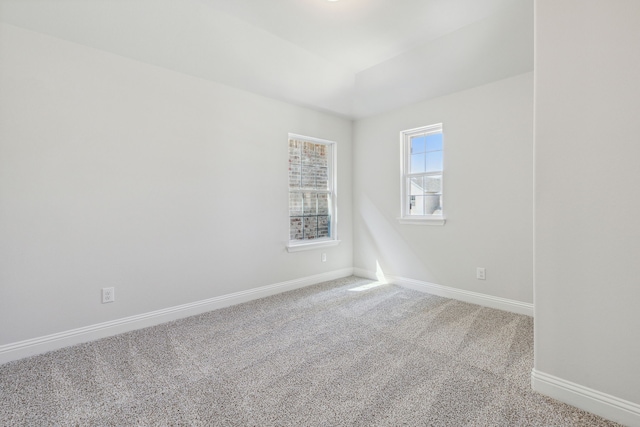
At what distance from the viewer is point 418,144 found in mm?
3709

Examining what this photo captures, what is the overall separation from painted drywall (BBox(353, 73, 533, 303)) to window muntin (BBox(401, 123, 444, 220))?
104 millimetres

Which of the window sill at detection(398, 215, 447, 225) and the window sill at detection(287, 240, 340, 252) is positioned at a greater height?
the window sill at detection(398, 215, 447, 225)

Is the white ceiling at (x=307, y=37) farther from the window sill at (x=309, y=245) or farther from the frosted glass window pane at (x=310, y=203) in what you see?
the window sill at (x=309, y=245)

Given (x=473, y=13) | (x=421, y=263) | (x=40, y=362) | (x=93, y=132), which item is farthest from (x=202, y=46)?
(x=421, y=263)

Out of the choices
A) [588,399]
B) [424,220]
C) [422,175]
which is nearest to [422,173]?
[422,175]

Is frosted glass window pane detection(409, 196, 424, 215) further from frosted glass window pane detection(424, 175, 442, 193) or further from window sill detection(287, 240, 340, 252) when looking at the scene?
window sill detection(287, 240, 340, 252)

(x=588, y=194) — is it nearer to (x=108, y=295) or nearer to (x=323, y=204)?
(x=323, y=204)

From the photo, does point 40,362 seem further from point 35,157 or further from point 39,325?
point 35,157

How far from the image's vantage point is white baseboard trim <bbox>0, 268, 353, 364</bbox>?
2084mm

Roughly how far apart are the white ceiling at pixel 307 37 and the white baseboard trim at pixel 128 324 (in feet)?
7.25

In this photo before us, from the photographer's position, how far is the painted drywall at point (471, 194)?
2836 millimetres

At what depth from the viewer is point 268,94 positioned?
11.0 ft

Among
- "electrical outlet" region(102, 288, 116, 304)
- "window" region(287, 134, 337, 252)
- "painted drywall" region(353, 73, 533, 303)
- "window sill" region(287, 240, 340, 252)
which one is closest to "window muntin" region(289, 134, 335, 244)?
"window" region(287, 134, 337, 252)

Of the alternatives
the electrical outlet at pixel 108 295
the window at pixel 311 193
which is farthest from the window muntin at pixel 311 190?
the electrical outlet at pixel 108 295
